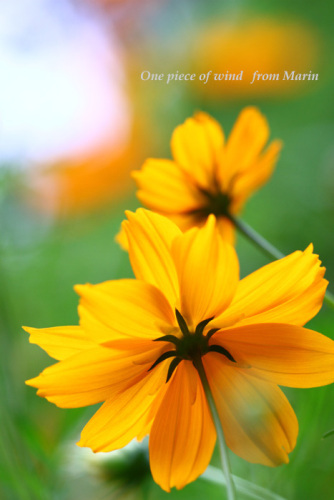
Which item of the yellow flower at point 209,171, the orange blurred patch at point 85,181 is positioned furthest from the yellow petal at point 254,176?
the orange blurred patch at point 85,181

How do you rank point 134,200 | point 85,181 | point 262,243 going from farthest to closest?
1. point 134,200
2. point 85,181
3. point 262,243

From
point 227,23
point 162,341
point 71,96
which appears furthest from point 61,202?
point 162,341

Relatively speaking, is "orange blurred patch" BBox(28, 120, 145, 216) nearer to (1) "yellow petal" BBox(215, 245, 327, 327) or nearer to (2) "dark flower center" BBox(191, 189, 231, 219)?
(2) "dark flower center" BBox(191, 189, 231, 219)

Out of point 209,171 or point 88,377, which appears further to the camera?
point 209,171

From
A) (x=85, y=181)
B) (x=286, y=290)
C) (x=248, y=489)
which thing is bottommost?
(x=248, y=489)

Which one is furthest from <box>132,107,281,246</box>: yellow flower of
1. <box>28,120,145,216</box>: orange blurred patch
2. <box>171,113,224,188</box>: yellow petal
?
<box>28,120,145,216</box>: orange blurred patch

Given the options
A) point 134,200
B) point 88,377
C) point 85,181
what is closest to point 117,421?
point 88,377

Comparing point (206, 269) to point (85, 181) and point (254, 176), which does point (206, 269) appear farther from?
point (85, 181)

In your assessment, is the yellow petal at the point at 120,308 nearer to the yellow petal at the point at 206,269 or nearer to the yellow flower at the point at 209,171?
the yellow petal at the point at 206,269

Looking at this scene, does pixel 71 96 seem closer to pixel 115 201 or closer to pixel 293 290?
pixel 115 201
